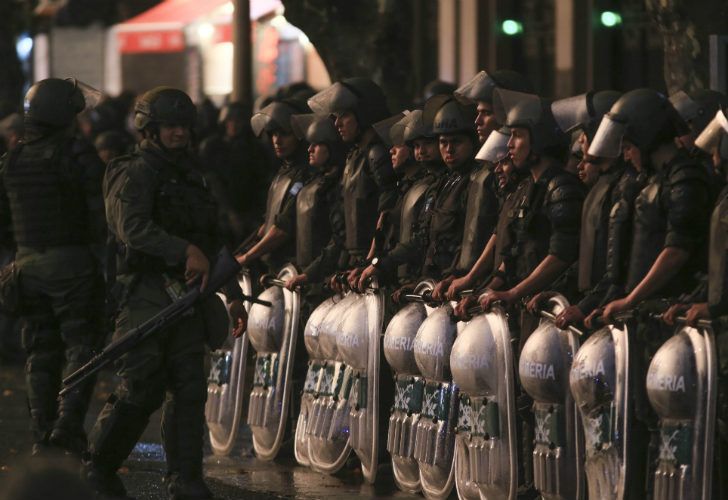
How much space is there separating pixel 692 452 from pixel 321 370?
11.4ft

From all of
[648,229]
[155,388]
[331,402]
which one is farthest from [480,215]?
[155,388]

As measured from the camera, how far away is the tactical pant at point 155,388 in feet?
33.1

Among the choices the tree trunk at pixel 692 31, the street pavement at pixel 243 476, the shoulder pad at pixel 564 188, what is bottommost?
the street pavement at pixel 243 476

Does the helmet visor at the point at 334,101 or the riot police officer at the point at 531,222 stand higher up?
the helmet visor at the point at 334,101

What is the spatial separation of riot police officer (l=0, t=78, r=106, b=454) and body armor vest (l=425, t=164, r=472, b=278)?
181cm

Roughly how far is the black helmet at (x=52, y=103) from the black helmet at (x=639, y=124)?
3.38 metres

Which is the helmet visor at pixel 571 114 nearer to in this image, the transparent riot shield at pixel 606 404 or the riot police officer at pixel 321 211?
the transparent riot shield at pixel 606 404

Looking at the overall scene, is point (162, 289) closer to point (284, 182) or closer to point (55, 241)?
point (55, 241)

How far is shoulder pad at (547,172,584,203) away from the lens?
32.6ft

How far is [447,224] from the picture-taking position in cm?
1095

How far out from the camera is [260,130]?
13.1 m

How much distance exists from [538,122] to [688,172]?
1.32 metres

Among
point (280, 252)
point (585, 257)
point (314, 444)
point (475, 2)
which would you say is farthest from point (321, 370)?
point (475, 2)

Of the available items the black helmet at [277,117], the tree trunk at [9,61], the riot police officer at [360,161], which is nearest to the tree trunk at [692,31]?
the riot police officer at [360,161]
